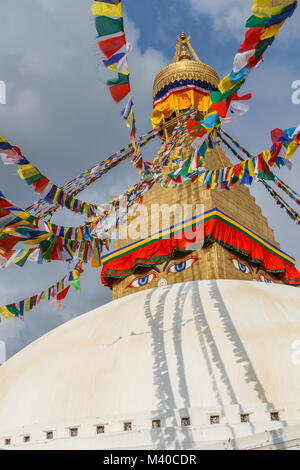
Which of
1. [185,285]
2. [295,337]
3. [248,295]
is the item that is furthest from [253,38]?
[185,285]

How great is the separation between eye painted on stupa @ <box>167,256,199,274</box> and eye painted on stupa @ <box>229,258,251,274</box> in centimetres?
78

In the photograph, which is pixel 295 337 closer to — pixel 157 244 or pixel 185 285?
pixel 185 285

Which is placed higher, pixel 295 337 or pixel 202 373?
pixel 295 337

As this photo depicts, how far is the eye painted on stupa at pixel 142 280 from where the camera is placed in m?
9.46

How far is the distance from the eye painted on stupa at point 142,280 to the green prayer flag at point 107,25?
6.02 meters

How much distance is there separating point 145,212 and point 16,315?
3.91 m

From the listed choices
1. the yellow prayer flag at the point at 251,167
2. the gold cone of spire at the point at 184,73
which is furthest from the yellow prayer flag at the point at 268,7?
the gold cone of spire at the point at 184,73

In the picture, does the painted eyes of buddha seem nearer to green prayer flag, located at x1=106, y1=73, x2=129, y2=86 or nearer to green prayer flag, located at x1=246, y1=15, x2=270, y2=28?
green prayer flag, located at x1=106, y1=73, x2=129, y2=86

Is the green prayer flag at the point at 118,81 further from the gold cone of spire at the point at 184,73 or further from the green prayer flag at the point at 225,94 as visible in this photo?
the gold cone of spire at the point at 184,73

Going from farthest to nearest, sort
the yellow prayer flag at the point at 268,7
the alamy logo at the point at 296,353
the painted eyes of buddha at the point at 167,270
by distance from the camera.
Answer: the painted eyes of buddha at the point at 167,270 < the alamy logo at the point at 296,353 < the yellow prayer flag at the point at 268,7

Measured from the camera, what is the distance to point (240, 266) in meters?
9.30

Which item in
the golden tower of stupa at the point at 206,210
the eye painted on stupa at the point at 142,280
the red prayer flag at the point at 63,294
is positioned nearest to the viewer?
the red prayer flag at the point at 63,294

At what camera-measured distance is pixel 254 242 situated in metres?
9.80

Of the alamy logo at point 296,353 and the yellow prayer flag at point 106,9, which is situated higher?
the yellow prayer flag at point 106,9
